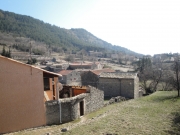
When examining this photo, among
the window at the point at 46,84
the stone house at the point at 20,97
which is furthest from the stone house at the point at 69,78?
the stone house at the point at 20,97

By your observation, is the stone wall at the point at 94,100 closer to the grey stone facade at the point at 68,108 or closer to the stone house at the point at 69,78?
the grey stone facade at the point at 68,108

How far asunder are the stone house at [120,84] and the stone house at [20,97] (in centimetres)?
2027

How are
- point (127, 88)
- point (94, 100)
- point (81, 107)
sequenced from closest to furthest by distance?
point (81, 107)
point (94, 100)
point (127, 88)

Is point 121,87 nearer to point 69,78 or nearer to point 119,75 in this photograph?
point 119,75

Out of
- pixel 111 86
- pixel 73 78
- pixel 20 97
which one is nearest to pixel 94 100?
pixel 20 97

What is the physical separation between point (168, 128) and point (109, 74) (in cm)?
2421

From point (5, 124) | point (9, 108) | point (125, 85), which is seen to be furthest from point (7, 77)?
point (125, 85)

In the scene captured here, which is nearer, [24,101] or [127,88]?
[24,101]

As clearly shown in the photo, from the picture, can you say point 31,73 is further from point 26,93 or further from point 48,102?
point 48,102

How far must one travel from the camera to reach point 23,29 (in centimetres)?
13600

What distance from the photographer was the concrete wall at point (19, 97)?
13.9 meters

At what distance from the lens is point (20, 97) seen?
14336 millimetres

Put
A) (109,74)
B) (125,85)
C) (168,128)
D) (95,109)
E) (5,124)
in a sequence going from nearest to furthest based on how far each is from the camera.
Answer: (168,128)
(5,124)
(95,109)
(125,85)
(109,74)

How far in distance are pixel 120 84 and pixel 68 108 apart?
18013 mm
